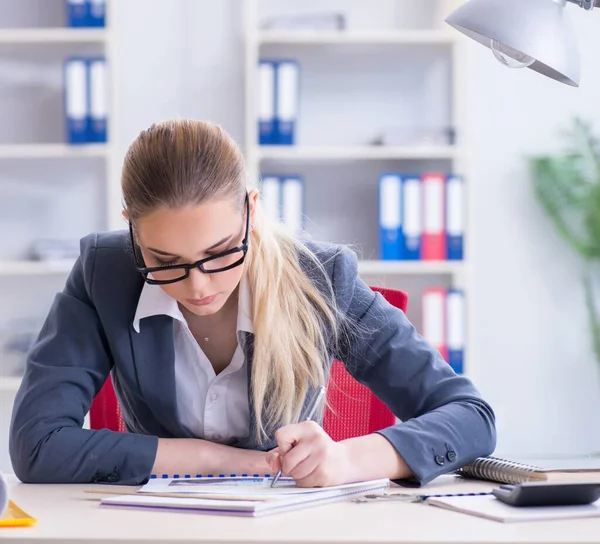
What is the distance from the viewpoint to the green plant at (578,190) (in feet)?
11.8

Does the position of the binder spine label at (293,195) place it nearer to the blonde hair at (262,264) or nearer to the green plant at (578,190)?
the green plant at (578,190)

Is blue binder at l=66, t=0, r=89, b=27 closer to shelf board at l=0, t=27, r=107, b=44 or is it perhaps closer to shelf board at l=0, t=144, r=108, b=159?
shelf board at l=0, t=27, r=107, b=44

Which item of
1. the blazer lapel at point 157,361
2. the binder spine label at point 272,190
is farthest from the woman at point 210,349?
the binder spine label at point 272,190

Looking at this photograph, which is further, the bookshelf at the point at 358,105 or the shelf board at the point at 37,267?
the bookshelf at the point at 358,105

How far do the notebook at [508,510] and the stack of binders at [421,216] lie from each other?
7.53ft

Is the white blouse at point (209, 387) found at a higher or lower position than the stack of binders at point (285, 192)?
lower

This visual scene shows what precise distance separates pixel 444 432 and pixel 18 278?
8.57 feet

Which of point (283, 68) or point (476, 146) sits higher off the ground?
point (283, 68)

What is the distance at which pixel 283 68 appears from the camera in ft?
11.2

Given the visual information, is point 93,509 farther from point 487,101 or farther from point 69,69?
point 487,101

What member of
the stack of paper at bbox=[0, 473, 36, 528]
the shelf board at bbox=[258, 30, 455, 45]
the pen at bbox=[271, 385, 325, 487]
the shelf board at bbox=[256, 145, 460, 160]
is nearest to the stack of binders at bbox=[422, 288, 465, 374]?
the shelf board at bbox=[256, 145, 460, 160]

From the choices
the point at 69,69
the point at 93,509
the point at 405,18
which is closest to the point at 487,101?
the point at 405,18

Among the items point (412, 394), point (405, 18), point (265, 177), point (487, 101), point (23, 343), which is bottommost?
point (23, 343)

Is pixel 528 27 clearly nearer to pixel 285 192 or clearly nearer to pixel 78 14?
pixel 285 192
